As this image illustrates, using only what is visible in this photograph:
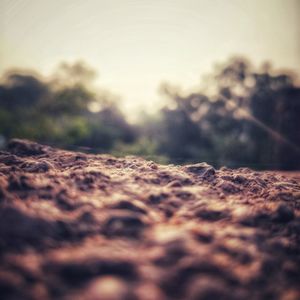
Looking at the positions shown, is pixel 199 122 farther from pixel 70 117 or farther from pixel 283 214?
pixel 283 214

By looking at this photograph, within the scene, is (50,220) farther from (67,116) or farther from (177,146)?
(67,116)

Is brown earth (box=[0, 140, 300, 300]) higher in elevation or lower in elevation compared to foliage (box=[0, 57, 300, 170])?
lower

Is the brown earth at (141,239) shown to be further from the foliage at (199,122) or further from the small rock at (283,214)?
the foliage at (199,122)

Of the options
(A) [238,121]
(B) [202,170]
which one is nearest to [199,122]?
(A) [238,121]

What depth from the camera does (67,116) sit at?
1705 centimetres

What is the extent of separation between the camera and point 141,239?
1.46 metres

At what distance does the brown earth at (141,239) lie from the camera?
1183mm

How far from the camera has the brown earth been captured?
118cm

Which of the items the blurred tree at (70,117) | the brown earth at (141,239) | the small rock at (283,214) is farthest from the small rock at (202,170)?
the blurred tree at (70,117)

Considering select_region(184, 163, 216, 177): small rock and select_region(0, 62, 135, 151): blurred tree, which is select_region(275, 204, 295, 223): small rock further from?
select_region(0, 62, 135, 151): blurred tree

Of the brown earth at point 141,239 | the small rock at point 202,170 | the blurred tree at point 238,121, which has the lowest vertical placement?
the brown earth at point 141,239

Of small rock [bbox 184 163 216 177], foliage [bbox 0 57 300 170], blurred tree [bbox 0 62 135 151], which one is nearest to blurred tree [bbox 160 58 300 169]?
foliage [bbox 0 57 300 170]

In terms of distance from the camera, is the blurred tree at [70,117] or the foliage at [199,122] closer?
the foliage at [199,122]

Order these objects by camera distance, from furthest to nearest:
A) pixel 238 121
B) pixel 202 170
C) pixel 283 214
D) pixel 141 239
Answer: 1. pixel 238 121
2. pixel 202 170
3. pixel 283 214
4. pixel 141 239
